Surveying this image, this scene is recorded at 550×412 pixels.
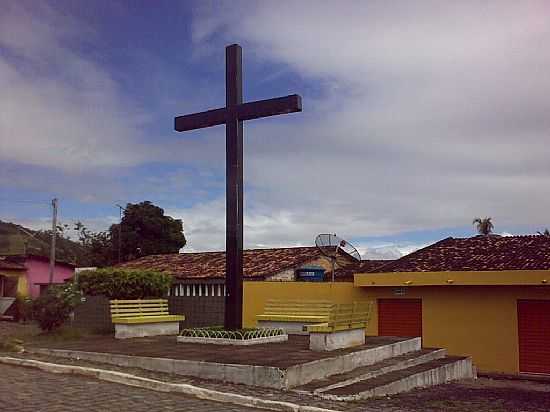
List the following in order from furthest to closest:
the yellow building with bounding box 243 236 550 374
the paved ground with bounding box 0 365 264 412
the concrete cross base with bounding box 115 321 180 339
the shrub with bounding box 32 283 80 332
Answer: the yellow building with bounding box 243 236 550 374 < the shrub with bounding box 32 283 80 332 < the concrete cross base with bounding box 115 321 180 339 < the paved ground with bounding box 0 365 264 412

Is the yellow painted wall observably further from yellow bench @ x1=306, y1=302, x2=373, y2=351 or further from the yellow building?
yellow bench @ x1=306, y1=302, x2=373, y2=351

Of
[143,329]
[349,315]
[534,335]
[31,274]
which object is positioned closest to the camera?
[349,315]

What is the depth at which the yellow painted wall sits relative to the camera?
1769 cm

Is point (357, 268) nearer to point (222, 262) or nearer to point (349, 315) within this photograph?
point (222, 262)

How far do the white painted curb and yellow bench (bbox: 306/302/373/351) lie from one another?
3.25 meters

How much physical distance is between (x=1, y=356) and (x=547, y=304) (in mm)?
13485

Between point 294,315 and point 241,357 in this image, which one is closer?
point 241,357

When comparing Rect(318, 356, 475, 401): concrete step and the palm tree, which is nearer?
Rect(318, 356, 475, 401): concrete step

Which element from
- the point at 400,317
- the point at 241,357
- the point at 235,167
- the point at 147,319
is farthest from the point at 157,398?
the point at 400,317

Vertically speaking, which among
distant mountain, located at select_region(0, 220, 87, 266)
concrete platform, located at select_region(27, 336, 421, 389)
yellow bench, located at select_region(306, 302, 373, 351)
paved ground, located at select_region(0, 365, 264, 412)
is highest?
distant mountain, located at select_region(0, 220, 87, 266)

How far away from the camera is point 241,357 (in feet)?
34.3

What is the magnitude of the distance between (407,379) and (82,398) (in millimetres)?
5420

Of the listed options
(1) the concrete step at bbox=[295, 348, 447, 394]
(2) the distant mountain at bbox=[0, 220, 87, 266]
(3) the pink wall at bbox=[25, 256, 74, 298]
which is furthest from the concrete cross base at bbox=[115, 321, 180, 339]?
(2) the distant mountain at bbox=[0, 220, 87, 266]

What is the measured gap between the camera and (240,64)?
13.7m
